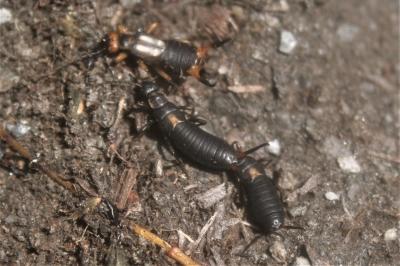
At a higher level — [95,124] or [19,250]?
[95,124]

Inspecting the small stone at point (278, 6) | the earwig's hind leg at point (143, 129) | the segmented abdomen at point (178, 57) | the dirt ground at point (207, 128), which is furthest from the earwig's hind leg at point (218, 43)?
the earwig's hind leg at point (143, 129)

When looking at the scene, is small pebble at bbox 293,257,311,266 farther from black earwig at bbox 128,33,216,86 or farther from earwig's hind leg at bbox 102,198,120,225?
black earwig at bbox 128,33,216,86

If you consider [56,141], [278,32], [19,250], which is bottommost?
[19,250]

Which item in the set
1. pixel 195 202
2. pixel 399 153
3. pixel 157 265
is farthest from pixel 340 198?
pixel 157 265

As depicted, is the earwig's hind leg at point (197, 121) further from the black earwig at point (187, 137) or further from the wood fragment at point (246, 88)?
the wood fragment at point (246, 88)

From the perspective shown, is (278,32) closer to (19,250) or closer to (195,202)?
Answer: (195,202)

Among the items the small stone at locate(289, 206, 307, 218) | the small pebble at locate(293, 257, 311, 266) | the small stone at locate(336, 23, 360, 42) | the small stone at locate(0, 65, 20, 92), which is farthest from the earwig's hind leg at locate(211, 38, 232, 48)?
the small pebble at locate(293, 257, 311, 266)

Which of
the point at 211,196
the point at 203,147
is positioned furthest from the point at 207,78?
the point at 211,196
